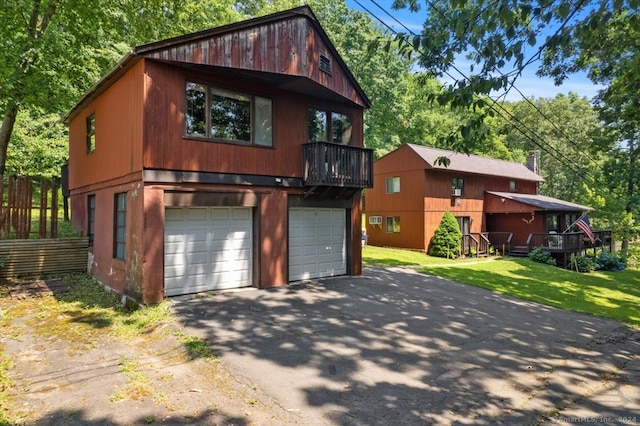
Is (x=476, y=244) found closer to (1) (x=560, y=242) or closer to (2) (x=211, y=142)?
(1) (x=560, y=242)

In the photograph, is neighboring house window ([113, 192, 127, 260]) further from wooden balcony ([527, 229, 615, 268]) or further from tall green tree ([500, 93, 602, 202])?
tall green tree ([500, 93, 602, 202])

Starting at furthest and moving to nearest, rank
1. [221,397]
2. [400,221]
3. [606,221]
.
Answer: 1. [606,221]
2. [400,221]
3. [221,397]

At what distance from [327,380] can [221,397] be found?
1.44 meters

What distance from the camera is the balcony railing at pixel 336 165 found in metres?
10.7

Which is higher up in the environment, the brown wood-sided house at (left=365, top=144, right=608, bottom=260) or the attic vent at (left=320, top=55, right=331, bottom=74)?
the attic vent at (left=320, top=55, right=331, bottom=74)

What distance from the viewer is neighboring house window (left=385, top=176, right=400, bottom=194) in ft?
79.2

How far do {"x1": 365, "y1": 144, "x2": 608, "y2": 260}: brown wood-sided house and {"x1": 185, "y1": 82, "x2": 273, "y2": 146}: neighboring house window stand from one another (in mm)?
13916

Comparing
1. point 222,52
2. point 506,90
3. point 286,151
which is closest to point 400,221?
point 286,151

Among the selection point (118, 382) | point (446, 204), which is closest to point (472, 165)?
point (446, 204)

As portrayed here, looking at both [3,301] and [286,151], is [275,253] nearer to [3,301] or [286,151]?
[286,151]

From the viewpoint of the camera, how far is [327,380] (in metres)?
5.29

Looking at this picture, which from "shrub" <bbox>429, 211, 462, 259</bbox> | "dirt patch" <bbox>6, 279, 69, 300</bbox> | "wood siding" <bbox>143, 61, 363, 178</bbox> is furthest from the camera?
"shrub" <bbox>429, 211, 462, 259</bbox>

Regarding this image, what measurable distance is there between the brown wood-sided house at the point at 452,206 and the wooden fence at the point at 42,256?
55.9 ft

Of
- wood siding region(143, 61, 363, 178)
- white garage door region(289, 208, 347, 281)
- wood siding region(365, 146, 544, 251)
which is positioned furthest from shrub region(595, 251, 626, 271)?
wood siding region(143, 61, 363, 178)
